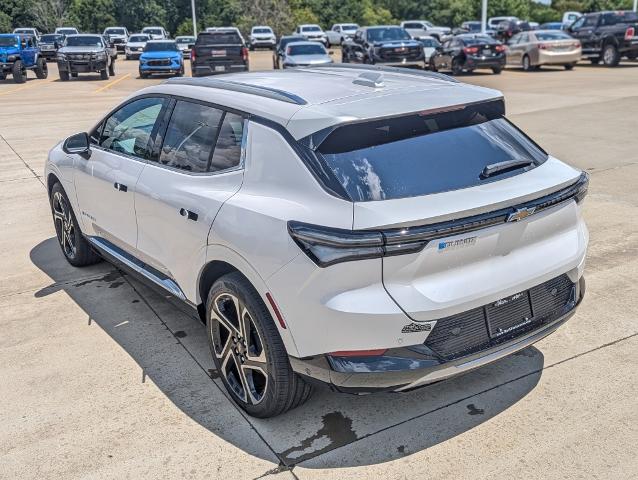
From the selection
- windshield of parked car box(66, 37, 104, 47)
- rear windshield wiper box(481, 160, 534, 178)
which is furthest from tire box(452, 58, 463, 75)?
rear windshield wiper box(481, 160, 534, 178)

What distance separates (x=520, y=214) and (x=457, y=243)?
1.32 ft

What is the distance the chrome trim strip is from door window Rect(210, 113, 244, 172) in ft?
2.81

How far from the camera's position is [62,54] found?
26641 mm

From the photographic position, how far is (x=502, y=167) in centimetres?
337

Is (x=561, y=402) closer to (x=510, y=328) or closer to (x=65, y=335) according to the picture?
(x=510, y=328)

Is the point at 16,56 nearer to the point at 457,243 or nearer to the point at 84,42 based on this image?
the point at 84,42

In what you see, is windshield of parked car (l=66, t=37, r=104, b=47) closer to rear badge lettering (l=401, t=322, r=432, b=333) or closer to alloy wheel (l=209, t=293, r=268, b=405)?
alloy wheel (l=209, t=293, r=268, b=405)

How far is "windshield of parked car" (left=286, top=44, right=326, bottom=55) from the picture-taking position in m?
22.8

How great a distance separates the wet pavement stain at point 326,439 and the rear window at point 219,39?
22.1 metres

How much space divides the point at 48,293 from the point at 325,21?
6031 cm

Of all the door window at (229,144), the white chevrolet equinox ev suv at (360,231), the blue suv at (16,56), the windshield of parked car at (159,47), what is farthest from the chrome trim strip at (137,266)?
the windshield of parked car at (159,47)

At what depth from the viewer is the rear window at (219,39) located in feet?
79.1

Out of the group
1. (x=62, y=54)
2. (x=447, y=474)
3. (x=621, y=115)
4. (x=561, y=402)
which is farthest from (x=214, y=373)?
(x=62, y=54)

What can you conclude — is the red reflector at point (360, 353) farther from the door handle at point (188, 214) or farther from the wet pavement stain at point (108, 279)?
the wet pavement stain at point (108, 279)
